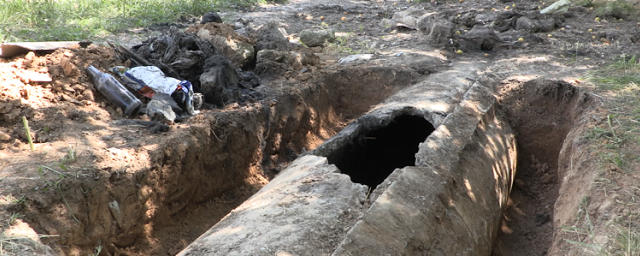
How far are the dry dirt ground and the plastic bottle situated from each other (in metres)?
0.07

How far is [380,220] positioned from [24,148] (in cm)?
288

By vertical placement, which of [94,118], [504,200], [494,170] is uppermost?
[94,118]

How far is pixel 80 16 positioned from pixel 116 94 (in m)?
3.64

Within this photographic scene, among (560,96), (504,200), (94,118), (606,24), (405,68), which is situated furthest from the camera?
(606,24)

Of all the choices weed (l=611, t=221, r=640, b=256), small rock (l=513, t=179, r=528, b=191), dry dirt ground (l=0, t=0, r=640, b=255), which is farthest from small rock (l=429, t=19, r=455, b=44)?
weed (l=611, t=221, r=640, b=256)

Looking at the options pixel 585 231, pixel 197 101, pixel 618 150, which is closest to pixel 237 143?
pixel 197 101

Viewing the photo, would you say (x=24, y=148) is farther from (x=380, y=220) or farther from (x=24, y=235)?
(x=380, y=220)

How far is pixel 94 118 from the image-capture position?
450 cm

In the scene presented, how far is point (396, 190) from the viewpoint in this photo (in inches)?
134

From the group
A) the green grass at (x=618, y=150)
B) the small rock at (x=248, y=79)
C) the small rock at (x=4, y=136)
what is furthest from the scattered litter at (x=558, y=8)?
the small rock at (x=4, y=136)

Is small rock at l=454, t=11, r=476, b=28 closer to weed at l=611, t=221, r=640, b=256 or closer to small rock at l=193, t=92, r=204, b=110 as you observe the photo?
small rock at l=193, t=92, r=204, b=110

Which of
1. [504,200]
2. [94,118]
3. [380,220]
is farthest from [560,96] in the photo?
[94,118]

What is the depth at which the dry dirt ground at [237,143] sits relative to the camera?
3523 millimetres

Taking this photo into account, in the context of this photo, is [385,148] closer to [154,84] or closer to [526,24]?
[154,84]
